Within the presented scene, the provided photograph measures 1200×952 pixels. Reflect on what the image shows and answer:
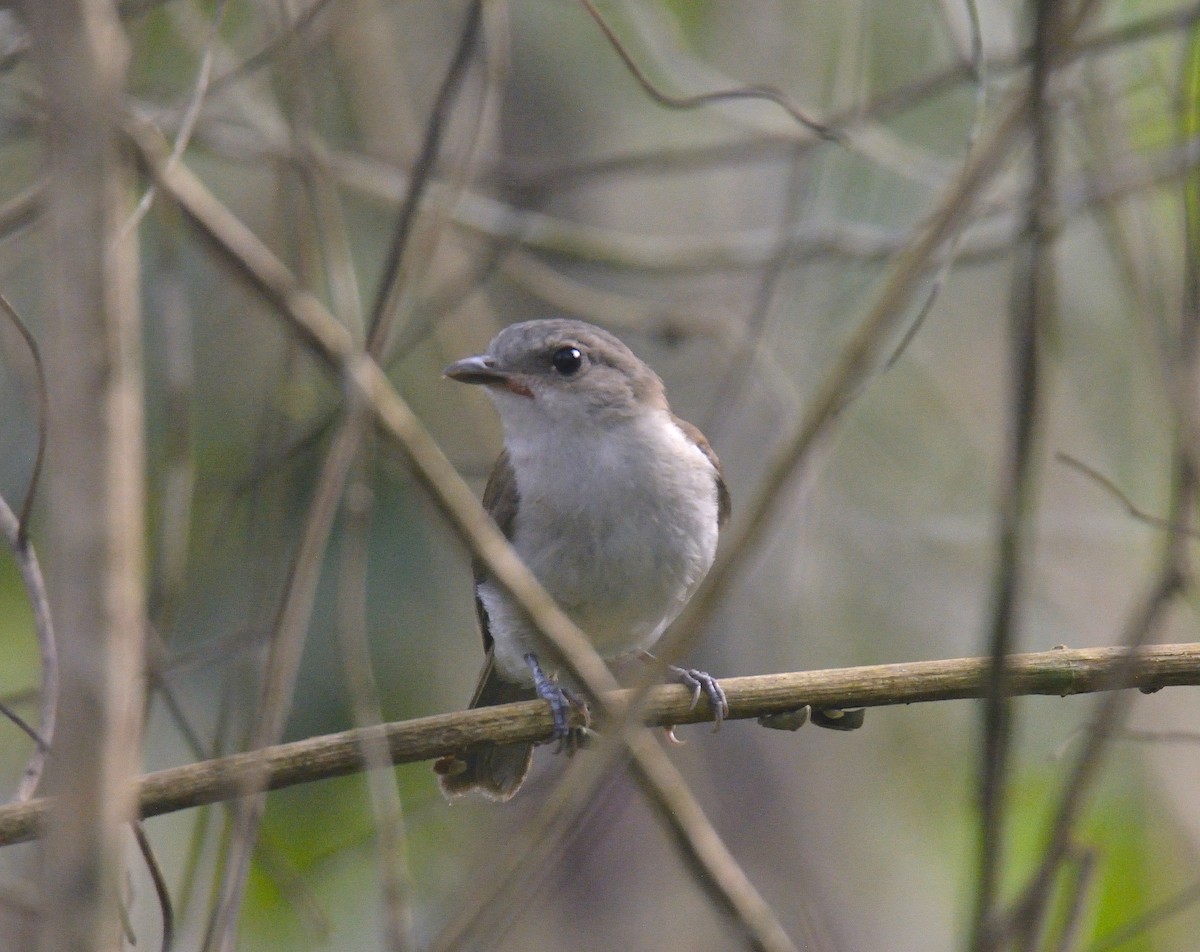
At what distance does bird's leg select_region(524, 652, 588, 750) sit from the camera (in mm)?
3580

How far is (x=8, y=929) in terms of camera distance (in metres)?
4.34

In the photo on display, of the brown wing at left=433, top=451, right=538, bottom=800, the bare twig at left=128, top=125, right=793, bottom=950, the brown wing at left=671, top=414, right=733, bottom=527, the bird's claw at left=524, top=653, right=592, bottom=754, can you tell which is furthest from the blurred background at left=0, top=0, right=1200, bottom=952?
the bare twig at left=128, top=125, right=793, bottom=950

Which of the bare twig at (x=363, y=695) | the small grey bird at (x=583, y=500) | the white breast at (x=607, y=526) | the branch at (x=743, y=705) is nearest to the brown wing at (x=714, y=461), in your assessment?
the small grey bird at (x=583, y=500)

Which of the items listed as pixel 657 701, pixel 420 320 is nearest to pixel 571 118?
pixel 420 320

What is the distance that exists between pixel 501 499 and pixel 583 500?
341mm

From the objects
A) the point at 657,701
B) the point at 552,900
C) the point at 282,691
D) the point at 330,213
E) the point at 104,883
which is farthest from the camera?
the point at 552,900

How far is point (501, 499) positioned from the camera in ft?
15.3

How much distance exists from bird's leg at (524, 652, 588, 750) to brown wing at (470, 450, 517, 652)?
382mm

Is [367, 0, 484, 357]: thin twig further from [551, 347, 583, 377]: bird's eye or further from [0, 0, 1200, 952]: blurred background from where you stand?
[551, 347, 583, 377]: bird's eye

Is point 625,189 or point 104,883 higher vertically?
point 625,189

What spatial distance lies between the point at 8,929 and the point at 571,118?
15.5 ft

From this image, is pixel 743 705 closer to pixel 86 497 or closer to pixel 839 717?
pixel 839 717

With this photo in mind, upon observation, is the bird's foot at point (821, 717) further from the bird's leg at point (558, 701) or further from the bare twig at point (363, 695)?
the bare twig at point (363, 695)

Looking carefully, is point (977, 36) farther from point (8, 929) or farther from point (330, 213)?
point (8, 929)
